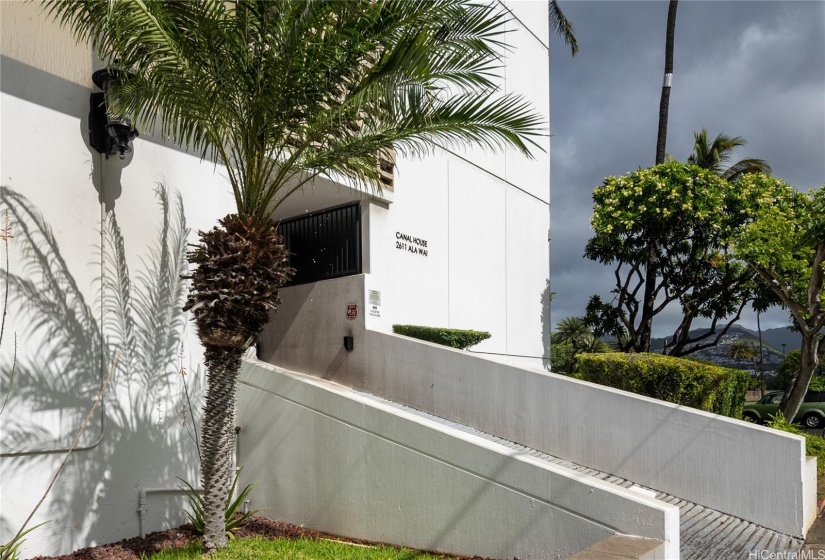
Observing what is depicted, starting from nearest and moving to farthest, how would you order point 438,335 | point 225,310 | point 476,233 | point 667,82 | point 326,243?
point 225,310
point 438,335
point 326,243
point 476,233
point 667,82

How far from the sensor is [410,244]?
13.5m

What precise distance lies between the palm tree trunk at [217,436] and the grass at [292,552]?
23cm

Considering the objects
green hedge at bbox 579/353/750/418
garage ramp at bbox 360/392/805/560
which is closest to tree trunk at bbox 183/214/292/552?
garage ramp at bbox 360/392/805/560

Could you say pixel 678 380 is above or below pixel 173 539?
above

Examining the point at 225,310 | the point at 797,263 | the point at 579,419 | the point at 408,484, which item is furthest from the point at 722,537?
the point at 797,263

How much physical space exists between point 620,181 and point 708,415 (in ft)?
35.2

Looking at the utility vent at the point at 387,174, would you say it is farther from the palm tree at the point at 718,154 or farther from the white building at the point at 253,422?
the palm tree at the point at 718,154

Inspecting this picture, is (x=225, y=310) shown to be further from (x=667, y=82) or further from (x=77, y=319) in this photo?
(x=667, y=82)

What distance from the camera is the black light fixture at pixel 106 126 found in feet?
25.4

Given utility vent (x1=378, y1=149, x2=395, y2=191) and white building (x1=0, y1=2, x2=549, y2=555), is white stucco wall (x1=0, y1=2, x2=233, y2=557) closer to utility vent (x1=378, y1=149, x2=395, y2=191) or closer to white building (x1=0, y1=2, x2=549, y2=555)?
white building (x1=0, y1=2, x2=549, y2=555)

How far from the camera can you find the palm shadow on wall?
7.22 metres

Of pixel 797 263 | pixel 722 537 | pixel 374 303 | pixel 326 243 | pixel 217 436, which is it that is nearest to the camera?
pixel 217 436

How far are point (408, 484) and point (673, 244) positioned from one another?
45.7ft

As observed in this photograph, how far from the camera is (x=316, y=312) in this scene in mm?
12570
